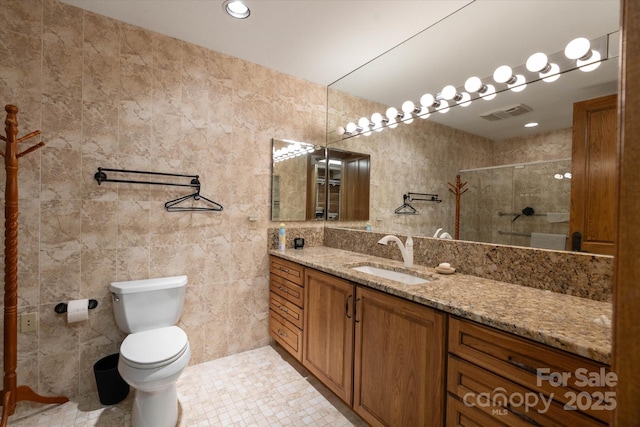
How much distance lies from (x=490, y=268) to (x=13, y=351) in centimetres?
274

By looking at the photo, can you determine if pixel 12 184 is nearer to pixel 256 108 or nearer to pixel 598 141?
pixel 256 108

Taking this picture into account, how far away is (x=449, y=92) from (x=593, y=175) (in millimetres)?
969

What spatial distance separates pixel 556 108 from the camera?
142 centimetres

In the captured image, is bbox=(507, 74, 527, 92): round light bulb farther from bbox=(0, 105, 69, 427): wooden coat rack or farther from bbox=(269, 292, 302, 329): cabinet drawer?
bbox=(0, 105, 69, 427): wooden coat rack

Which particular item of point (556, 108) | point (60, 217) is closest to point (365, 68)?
point (556, 108)

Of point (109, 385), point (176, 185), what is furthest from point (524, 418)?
point (176, 185)

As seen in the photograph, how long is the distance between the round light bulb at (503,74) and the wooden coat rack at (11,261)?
8.83 feet

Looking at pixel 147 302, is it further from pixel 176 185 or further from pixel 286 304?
pixel 286 304

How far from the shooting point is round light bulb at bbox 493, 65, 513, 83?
1.63m

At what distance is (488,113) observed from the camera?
174 centimetres

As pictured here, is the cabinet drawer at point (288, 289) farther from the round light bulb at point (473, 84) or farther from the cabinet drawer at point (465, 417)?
the round light bulb at point (473, 84)

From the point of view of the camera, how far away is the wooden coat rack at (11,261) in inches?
60.5

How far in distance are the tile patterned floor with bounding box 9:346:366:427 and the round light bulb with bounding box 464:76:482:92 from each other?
2162mm

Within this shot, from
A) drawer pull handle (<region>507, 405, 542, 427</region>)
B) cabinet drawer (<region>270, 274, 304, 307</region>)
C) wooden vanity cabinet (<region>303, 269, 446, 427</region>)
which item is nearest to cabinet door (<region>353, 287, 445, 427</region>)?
wooden vanity cabinet (<region>303, 269, 446, 427</region>)
